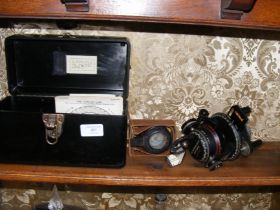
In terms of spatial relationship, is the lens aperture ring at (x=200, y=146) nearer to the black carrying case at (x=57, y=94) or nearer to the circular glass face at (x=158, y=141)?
the circular glass face at (x=158, y=141)

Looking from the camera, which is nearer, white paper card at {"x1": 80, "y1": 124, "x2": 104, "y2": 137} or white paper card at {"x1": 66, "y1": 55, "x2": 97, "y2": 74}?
white paper card at {"x1": 80, "y1": 124, "x2": 104, "y2": 137}

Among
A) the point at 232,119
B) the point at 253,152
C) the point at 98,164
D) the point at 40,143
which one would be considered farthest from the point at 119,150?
the point at 253,152

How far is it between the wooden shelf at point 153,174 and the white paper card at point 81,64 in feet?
0.93

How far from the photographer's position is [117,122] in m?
0.72

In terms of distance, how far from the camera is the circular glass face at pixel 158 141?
2.64 feet

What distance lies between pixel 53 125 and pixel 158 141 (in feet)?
0.92

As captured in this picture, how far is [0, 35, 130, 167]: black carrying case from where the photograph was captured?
2.38 feet

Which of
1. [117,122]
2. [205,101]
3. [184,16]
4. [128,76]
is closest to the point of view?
[184,16]

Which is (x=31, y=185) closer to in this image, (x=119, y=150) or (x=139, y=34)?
(x=119, y=150)

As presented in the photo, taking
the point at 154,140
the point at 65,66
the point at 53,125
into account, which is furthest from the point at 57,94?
the point at 154,140

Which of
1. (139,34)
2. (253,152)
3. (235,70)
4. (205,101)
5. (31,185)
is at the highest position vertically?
(139,34)

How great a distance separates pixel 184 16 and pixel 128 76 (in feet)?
0.99

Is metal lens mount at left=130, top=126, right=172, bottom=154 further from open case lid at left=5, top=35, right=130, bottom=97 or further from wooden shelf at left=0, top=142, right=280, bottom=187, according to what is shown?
open case lid at left=5, top=35, right=130, bottom=97

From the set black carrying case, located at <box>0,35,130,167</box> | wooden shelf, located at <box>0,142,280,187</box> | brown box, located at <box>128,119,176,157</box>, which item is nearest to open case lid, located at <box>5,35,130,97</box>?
black carrying case, located at <box>0,35,130,167</box>
